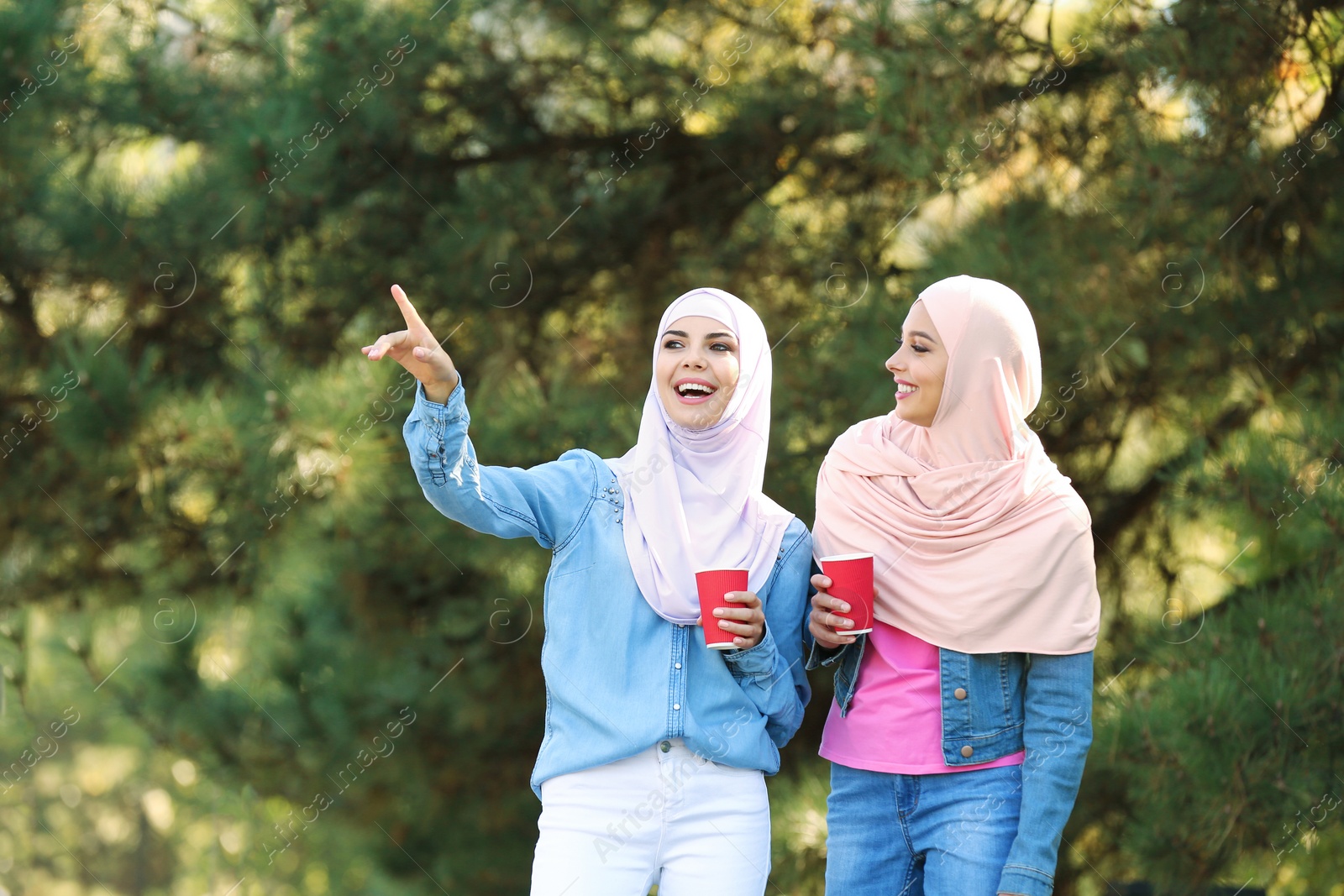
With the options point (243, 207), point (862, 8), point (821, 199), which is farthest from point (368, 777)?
point (862, 8)

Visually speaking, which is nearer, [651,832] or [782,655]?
[651,832]

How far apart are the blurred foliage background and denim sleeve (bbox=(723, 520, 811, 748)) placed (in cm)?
109

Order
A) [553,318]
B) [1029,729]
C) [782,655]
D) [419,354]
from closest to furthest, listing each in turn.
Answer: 1. [419,354]
2. [1029,729]
3. [782,655]
4. [553,318]

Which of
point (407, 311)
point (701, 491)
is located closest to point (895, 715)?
point (701, 491)

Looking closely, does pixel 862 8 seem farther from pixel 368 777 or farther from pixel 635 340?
pixel 368 777

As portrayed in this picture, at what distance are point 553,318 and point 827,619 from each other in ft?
9.66

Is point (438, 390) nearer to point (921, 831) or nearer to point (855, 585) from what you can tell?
point (855, 585)

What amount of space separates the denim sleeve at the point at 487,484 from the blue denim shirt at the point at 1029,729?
644 mm

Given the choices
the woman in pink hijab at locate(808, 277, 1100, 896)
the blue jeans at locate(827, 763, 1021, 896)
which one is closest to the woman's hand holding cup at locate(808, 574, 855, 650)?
the woman in pink hijab at locate(808, 277, 1100, 896)

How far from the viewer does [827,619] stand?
182cm

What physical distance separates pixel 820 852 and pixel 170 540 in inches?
88.8

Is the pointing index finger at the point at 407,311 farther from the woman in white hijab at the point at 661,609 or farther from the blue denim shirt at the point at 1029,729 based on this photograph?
the blue denim shirt at the point at 1029,729

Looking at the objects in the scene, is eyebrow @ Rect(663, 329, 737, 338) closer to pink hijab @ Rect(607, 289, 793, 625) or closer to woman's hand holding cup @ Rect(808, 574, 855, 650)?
pink hijab @ Rect(607, 289, 793, 625)

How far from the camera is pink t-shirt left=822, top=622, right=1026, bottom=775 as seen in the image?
6.10ft
